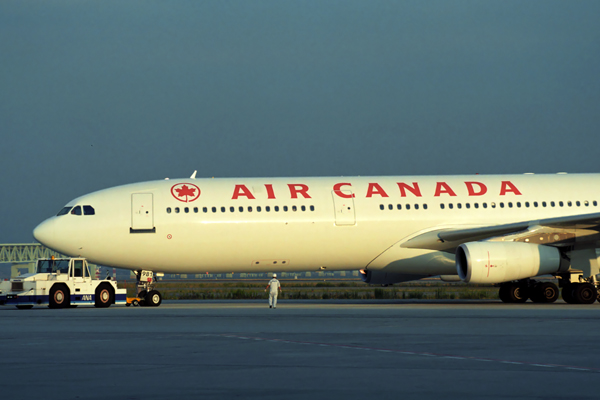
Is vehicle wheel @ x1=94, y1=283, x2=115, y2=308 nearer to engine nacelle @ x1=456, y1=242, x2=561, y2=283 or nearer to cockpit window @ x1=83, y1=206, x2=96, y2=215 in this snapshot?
cockpit window @ x1=83, y1=206, x2=96, y2=215

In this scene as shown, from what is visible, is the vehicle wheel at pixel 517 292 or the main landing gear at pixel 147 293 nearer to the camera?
the main landing gear at pixel 147 293

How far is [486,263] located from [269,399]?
673 inches

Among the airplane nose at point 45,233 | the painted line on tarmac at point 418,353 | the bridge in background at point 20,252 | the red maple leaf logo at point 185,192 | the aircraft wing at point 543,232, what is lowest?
the painted line on tarmac at point 418,353

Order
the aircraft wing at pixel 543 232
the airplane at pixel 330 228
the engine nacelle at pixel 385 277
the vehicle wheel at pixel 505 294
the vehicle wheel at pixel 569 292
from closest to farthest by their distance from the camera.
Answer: the aircraft wing at pixel 543 232 → the airplane at pixel 330 228 → the vehicle wheel at pixel 569 292 → the vehicle wheel at pixel 505 294 → the engine nacelle at pixel 385 277

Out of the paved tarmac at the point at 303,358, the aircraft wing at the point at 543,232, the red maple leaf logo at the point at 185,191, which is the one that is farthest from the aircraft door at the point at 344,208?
the paved tarmac at the point at 303,358

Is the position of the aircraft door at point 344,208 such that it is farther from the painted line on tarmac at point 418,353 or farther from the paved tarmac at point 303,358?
the painted line on tarmac at point 418,353

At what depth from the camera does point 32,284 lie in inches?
1005

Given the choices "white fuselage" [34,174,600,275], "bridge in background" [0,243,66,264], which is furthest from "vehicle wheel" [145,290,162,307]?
"bridge in background" [0,243,66,264]

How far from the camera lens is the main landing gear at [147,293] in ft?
84.9

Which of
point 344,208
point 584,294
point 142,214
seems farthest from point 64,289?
point 584,294

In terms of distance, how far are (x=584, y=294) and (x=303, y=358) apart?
56.9ft

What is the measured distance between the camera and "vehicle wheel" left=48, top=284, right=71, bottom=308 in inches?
987

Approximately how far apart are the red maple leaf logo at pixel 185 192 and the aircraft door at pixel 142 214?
842 millimetres

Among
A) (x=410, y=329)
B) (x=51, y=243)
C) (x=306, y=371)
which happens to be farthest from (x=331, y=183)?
(x=306, y=371)
